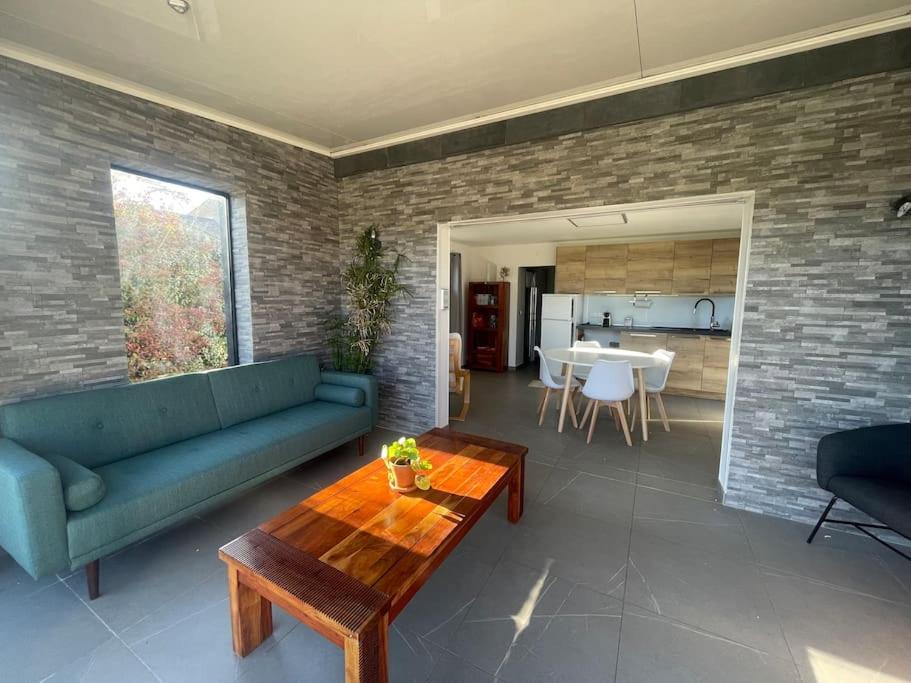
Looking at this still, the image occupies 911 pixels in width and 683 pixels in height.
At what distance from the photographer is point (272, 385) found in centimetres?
311

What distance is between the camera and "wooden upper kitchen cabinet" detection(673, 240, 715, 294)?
521 centimetres

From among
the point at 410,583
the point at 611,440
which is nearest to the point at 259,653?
the point at 410,583

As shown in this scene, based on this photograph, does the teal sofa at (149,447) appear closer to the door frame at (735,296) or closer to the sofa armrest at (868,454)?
the door frame at (735,296)

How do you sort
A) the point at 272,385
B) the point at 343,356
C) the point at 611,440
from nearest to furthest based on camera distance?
the point at 272,385, the point at 611,440, the point at 343,356

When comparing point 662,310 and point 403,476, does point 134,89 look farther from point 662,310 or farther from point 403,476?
point 662,310

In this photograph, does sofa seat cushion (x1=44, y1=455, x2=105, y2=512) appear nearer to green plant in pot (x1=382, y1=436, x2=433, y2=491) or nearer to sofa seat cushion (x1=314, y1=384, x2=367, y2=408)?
green plant in pot (x1=382, y1=436, x2=433, y2=491)

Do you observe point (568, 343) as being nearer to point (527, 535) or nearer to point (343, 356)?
point (343, 356)

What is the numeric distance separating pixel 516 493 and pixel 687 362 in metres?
4.14

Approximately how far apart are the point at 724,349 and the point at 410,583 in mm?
5311

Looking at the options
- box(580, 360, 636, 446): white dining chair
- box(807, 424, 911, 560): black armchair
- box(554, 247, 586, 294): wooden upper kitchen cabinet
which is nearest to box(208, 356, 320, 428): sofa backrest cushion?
box(580, 360, 636, 446): white dining chair

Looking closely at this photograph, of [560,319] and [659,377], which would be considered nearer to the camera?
[659,377]

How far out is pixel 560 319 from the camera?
6160 mm

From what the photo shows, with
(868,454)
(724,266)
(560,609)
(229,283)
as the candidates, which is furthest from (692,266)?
(229,283)

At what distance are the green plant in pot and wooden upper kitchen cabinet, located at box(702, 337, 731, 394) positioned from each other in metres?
4.81
